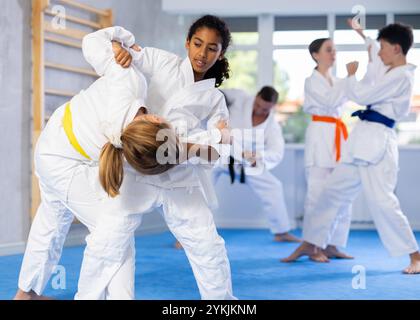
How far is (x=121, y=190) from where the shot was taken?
7.02 feet

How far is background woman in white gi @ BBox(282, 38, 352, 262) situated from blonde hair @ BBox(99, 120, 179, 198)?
83.8 inches

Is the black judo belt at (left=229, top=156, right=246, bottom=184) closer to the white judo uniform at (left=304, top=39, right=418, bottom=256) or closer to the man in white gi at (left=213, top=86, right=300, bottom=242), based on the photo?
the man in white gi at (left=213, top=86, right=300, bottom=242)

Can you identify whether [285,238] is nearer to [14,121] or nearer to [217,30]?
[14,121]

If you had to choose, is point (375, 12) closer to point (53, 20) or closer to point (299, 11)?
point (299, 11)

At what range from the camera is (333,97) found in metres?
4.05

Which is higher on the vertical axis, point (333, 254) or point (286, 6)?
point (286, 6)

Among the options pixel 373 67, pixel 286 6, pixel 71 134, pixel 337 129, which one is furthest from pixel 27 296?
pixel 286 6

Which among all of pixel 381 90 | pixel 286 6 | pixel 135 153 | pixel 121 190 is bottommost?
pixel 121 190

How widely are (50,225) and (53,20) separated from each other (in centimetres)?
245

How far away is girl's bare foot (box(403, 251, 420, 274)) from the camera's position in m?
3.53

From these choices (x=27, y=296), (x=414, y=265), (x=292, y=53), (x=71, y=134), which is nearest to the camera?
(x=71, y=134)

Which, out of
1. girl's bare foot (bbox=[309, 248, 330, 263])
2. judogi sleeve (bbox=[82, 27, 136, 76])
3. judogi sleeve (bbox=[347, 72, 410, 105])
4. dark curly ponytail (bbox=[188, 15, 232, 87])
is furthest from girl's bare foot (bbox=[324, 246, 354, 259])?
judogi sleeve (bbox=[82, 27, 136, 76])

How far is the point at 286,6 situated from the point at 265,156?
1.54 metres

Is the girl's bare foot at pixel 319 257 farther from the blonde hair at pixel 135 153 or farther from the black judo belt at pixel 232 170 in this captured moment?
the blonde hair at pixel 135 153
